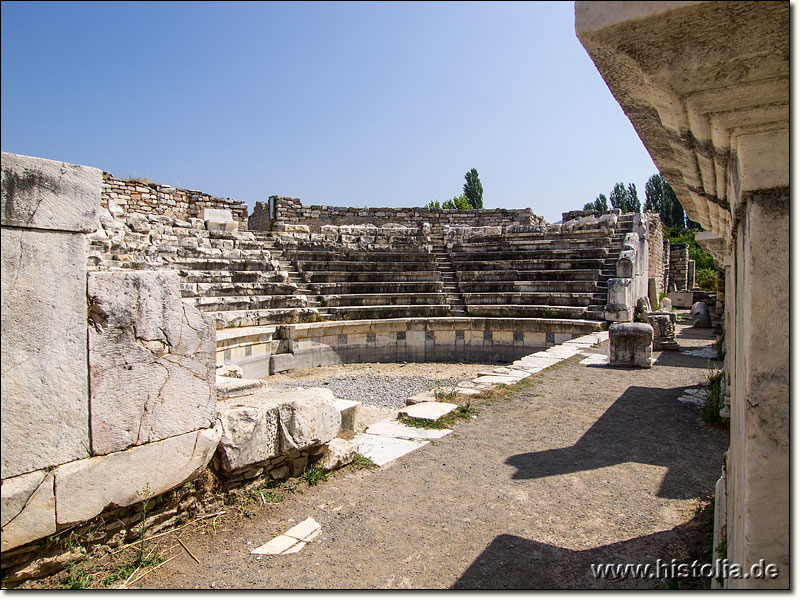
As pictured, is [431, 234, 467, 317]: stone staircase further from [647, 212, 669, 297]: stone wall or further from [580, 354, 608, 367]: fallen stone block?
[647, 212, 669, 297]: stone wall

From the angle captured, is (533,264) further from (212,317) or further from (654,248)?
(212,317)

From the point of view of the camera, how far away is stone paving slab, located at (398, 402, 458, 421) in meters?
5.70

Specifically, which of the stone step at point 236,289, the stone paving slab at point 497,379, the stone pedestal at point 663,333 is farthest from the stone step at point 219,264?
the stone pedestal at point 663,333

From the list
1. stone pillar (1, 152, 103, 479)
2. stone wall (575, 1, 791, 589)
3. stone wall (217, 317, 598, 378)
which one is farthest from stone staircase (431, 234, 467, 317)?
stone wall (575, 1, 791, 589)

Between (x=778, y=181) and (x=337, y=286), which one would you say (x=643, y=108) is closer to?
(x=778, y=181)

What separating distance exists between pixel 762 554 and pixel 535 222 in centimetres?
1925

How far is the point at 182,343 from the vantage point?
3.32 meters

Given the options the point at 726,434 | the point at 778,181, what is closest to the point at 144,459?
the point at 778,181

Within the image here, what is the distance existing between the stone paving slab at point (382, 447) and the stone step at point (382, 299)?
22.3 feet

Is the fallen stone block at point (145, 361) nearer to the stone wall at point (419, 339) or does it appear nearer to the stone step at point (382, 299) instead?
the stone wall at point (419, 339)

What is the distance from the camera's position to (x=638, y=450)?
4.70 metres

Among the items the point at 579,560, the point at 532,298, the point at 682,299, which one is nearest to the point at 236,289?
the point at 532,298

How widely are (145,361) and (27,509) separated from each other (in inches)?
35.9

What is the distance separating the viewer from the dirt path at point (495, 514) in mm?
2848
